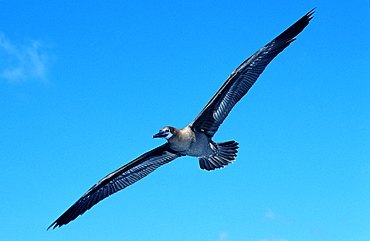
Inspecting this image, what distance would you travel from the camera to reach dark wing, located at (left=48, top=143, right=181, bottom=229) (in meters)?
11.5

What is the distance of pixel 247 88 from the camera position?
398 inches

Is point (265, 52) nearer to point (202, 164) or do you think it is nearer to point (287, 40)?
point (287, 40)

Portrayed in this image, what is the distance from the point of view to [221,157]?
11.0 metres

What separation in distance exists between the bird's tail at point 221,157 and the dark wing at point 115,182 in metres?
0.92

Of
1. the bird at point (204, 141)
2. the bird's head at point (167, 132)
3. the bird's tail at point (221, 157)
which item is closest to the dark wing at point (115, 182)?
the bird at point (204, 141)

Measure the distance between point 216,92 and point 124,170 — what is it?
3.45 metres

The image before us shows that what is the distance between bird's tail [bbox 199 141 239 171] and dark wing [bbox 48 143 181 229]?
916mm

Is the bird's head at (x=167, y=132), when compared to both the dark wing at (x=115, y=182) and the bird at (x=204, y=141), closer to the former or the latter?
the bird at (x=204, y=141)

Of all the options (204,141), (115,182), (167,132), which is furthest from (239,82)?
Result: (115,182)

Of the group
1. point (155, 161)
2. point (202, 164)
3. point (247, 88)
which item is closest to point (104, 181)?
point (155, 161)

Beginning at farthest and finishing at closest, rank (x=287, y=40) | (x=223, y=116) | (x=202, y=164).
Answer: (x=202, y=164), (x=223, y=116), (x=287, y=40)

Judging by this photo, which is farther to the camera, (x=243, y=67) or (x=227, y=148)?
(x=227, y=148)

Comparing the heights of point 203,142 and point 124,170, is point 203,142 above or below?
below

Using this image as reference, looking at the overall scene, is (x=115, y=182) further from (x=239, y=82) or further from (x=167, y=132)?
(x=239, y=82)
